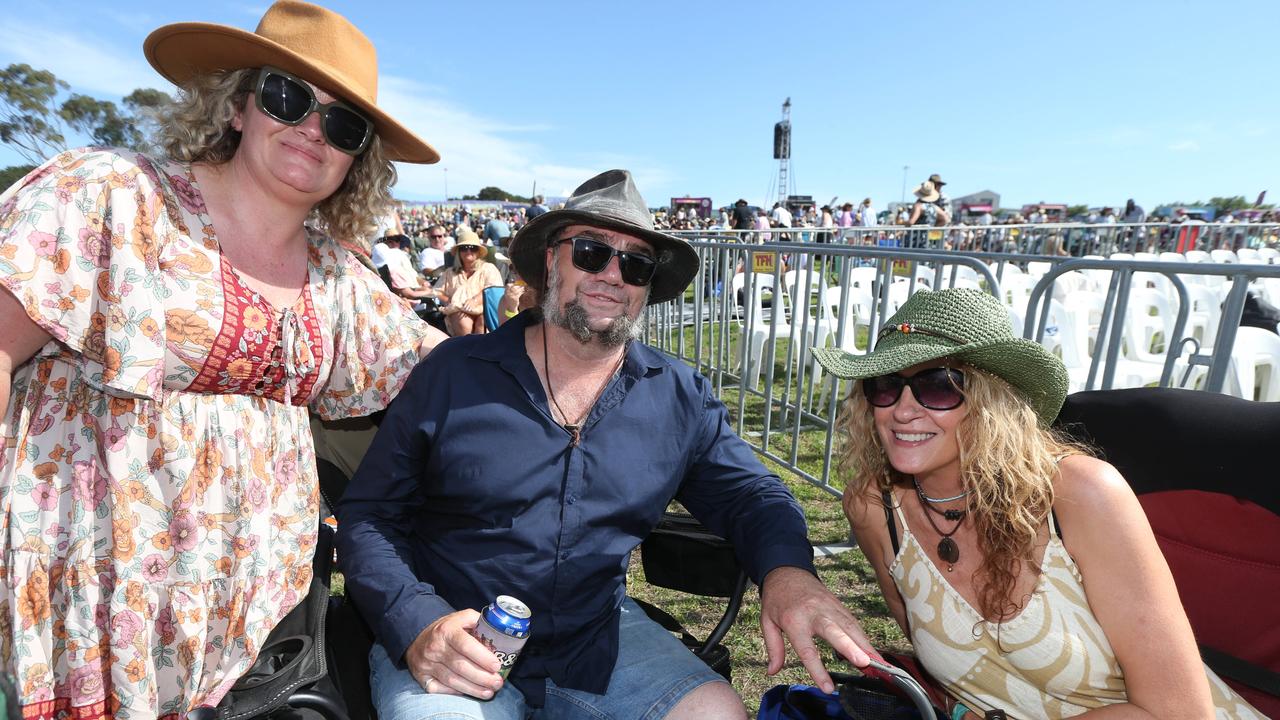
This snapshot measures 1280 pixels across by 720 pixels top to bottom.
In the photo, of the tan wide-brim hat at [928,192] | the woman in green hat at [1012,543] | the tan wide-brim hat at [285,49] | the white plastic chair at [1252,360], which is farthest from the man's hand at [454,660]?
the tan wide-brim hat at [928,192]

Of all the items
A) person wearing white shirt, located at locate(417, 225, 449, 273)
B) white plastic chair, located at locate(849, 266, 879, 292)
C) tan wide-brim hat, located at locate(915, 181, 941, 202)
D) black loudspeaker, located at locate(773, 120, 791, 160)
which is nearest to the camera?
white plastic chair, located at locate(849, 266, 879, 292)

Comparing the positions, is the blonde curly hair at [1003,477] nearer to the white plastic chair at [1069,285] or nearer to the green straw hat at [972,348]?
the green straw hat at [972,348]

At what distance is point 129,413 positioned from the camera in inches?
56.9

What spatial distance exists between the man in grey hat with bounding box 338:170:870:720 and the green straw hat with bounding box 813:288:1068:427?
1.82ft

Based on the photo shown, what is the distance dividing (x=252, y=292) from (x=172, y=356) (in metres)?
0.25

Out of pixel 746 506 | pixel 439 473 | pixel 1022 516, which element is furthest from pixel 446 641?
pixel 1022 516

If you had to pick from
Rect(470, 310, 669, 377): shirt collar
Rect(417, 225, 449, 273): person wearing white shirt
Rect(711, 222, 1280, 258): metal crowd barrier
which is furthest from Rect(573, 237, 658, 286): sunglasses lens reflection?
Rect(417, 225, 449, 273): person wearing white shirt

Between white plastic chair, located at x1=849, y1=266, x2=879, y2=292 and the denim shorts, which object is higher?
white plastic chair, located at x1=849, y1=266, x2=879, y2=292

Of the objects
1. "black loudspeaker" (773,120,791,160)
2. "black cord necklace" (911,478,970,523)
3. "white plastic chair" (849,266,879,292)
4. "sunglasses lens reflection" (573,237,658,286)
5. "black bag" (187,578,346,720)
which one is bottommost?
"black bag" (187,578,346,720)

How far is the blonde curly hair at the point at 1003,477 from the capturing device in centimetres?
157

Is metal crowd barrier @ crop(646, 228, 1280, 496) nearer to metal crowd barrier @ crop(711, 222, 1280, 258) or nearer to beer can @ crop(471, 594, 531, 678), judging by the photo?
beer can @ crop(471, 594, 531, 678)

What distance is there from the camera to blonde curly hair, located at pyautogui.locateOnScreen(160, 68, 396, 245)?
1.70 metres

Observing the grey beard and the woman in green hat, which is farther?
the grey beard

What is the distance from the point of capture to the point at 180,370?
1.50m
